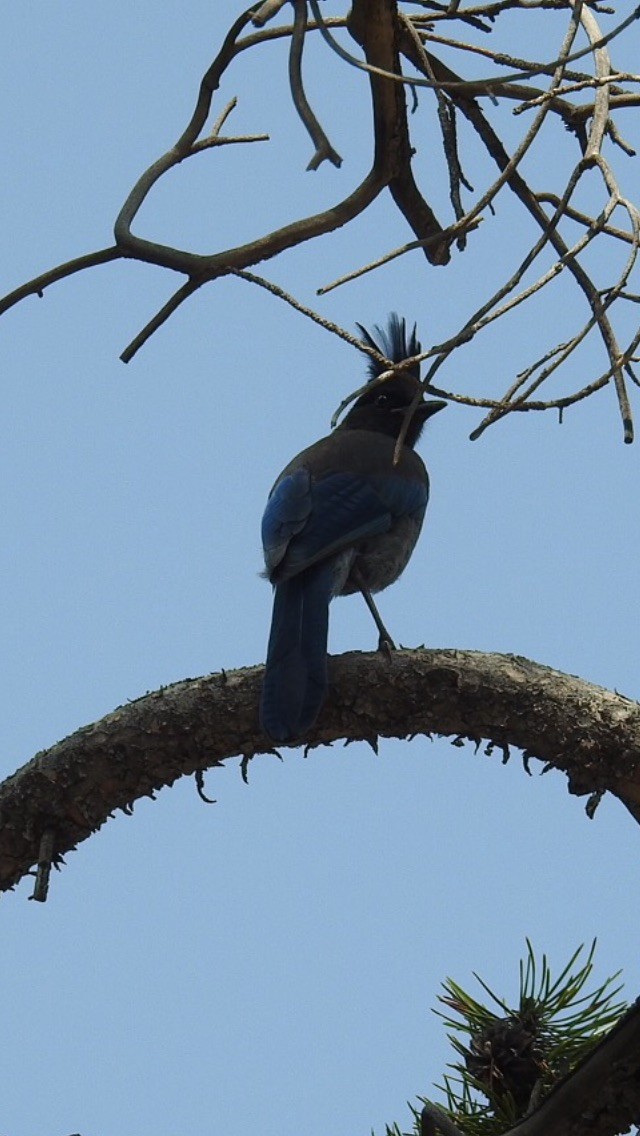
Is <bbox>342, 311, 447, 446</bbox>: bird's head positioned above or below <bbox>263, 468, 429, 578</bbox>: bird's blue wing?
above

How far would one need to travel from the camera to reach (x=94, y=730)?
11.8 ft

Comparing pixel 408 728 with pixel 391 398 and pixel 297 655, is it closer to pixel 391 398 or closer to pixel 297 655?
pixel 297 655

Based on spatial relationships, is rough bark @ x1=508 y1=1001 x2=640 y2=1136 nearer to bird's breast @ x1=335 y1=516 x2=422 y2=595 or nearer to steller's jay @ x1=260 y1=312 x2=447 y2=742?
steller's jay @ x1=260 y1=312 x2=447 y2=742

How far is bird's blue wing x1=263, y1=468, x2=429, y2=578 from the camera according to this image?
4648 millimetres

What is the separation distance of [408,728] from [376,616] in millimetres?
960

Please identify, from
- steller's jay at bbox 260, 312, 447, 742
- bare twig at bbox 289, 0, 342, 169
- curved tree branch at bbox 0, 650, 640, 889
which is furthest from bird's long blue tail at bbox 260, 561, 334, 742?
bare twig at bbox 289, 0, 342, 169

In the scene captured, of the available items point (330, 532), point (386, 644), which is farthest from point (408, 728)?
point (330, 532)

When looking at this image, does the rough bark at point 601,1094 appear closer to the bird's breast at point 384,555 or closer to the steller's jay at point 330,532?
the steller's jay at point 330,532

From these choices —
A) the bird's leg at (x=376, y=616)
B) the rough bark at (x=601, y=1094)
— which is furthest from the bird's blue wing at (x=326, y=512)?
the rough bark at (x=601, y=1094)

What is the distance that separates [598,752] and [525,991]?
57cm

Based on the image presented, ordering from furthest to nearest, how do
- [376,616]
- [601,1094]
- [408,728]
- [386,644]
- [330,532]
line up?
[330,532] < [376,616] < [386,644] < [408,728] < [601,1094]

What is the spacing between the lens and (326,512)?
4836 mm

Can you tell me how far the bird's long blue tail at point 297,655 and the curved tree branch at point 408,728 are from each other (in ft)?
0.46

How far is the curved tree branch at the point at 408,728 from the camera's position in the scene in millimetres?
3523
